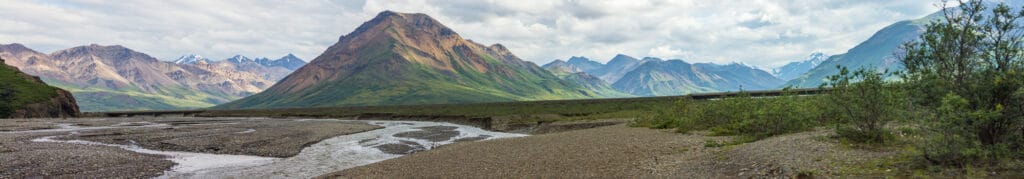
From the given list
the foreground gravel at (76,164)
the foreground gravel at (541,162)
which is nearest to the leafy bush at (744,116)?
the foreground gravel at (541,162)

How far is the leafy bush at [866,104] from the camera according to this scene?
19.5 metres

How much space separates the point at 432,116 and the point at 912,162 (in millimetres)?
91259

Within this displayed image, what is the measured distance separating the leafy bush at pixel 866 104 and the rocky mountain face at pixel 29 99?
14322 cm

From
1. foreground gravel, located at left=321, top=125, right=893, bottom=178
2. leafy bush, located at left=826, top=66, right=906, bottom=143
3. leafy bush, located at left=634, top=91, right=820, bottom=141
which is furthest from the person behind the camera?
leafy bush, located at left=634, top=91, right=820, bottom=141

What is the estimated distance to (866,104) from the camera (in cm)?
2041

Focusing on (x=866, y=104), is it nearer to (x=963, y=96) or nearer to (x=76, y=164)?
(x=963, y=96)

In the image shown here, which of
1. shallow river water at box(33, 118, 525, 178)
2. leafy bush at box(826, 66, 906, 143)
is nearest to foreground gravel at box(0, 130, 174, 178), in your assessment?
shallow river water at box(33, 118, 525, 178)

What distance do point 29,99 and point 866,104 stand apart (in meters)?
158

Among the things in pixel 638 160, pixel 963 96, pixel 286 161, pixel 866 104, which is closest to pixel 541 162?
pixel 638 160

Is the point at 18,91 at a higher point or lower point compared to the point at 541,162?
higher

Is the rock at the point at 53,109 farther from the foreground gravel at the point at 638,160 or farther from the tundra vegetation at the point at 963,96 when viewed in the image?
the tundra vegetation at the point at 963,96

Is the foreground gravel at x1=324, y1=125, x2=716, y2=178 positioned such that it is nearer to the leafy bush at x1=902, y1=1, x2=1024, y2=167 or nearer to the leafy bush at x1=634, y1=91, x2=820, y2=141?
the leafy bush at x1=634, y1=91, x2=820, y2=141

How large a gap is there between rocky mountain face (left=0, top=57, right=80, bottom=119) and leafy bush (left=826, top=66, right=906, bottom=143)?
143221 millimetres

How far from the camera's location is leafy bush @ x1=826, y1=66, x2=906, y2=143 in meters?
19.5
